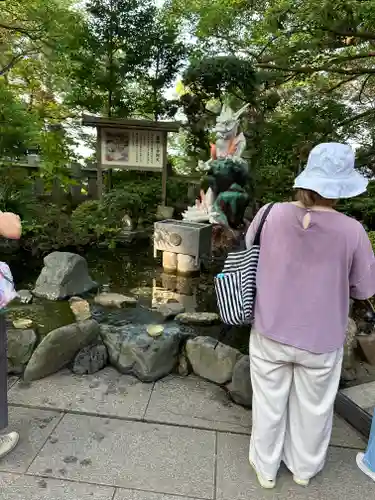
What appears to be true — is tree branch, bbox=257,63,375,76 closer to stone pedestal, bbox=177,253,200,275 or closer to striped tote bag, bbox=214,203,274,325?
stone pedestal, bbox=177,253,200,275

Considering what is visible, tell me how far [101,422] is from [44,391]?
524mm

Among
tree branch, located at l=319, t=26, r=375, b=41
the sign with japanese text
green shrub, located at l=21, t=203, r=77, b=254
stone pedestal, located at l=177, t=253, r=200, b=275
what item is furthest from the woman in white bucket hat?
the sign with japanese text

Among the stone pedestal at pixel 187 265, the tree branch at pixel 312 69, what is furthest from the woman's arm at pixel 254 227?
the tree branch at pixel 312 69

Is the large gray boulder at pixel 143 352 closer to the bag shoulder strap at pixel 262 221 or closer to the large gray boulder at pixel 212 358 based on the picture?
the large gray boulder at pixel 212 358

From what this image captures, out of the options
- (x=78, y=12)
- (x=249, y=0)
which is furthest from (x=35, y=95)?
(x=249, y=0)

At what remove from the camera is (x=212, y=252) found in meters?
5.75

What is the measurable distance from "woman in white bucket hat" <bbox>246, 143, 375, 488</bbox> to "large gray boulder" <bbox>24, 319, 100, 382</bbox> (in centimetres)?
148

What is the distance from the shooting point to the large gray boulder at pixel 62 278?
13.6 feet

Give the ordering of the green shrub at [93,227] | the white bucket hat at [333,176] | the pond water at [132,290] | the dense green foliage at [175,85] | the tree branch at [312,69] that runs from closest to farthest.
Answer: the white bucket hat at [333,176], the pond water at [132,290], the green shrub at [93,227], the dense green foliage at [175,85], the tree branch at [312,69]

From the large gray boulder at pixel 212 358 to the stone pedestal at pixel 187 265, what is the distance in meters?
2.49

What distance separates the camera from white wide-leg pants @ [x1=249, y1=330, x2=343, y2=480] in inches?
72.2

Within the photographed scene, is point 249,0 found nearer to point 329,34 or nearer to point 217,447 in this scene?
point 329,34

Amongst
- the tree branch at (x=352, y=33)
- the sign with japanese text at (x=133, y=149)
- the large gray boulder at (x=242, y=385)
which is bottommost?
the large gray boulder at (x=242, y=385)

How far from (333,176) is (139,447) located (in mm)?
1730
